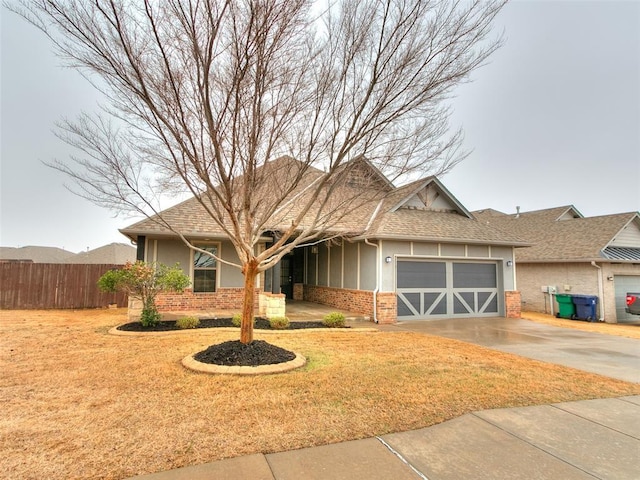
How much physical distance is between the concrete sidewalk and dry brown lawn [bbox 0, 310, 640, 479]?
0.20 meters

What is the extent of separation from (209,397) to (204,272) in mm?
8461

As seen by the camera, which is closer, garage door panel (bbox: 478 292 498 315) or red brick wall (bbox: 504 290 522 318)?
garage door panel (bbox: 478 292 498 315)

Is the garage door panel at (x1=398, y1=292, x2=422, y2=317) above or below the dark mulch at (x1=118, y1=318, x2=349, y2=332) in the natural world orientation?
above

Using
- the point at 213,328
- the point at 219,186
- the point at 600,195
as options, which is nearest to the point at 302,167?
the point at 219,186

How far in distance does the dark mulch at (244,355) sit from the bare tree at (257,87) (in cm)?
22

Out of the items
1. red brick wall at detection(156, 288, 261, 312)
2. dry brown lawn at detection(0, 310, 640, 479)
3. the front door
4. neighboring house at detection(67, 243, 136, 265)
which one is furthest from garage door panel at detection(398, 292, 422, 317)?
neighboring house at detection(67, 243, 136, 265)

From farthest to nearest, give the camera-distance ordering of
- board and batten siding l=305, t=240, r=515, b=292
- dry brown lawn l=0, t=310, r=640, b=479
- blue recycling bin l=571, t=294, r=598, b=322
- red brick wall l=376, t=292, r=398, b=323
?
1. blue recycling bin l=571, t=294, r=598, b=322
2. board and batten siding l=305, t=240, r=515, b=292
3. red brick wall l=376, t=292, r=398, b=323
4. dry brown lawn l=0, t=310, r=640, b=479

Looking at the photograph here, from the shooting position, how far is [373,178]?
6980 millimetres

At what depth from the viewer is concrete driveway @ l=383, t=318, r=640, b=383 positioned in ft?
22.1

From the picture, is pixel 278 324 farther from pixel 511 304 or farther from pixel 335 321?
pixel 511 304

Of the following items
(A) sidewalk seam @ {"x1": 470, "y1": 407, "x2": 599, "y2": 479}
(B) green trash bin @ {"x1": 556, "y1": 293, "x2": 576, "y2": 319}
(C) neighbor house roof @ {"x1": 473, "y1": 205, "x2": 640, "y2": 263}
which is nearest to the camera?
(A) sidewalk seam @ {"x1": 470, "y1": 407, "x2": 599, "y2": 479}

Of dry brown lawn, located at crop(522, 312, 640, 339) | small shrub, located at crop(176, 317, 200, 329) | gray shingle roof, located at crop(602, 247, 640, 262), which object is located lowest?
dry brown lawn, located at crop(522, 312, 640, 339)

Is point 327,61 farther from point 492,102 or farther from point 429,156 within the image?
point 492,102

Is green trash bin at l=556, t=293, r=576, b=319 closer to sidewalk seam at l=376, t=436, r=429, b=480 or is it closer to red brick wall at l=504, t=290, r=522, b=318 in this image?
red brick wall at l=504, t=290, r=522, b=318
